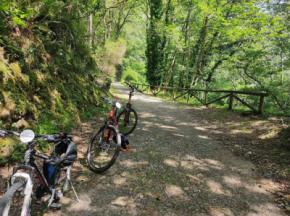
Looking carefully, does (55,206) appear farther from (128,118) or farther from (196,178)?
(128,118)

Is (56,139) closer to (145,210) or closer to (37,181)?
(37,181)

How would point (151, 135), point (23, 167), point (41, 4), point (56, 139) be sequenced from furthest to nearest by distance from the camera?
point (151, 135) < point (41, 4) < point (56, 139) < point (23, 167)

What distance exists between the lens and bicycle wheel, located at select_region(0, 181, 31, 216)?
7.71 feet

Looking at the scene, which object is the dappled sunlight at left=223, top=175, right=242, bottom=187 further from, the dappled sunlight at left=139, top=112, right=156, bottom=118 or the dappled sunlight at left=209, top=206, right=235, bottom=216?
the dappled sunlight at left=139, top=112, right=156, bottom=118

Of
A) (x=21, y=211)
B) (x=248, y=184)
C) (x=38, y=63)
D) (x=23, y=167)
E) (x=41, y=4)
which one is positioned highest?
(x=41, y=4)

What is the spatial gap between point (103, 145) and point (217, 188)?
7.73ft

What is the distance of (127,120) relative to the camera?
7.66 metres

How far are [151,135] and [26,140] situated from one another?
16.8 ft

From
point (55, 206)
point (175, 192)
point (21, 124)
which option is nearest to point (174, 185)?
point (175, 192)

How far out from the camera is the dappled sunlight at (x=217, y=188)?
14.6 ft

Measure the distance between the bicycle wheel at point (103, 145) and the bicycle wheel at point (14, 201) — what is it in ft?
7.00

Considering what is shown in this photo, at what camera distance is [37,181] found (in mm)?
3281

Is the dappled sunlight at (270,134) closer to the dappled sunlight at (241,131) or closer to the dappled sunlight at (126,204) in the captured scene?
the dappled sunlight at (241,131)

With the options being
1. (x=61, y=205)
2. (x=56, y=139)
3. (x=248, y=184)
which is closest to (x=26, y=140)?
(x=56, y=139)
